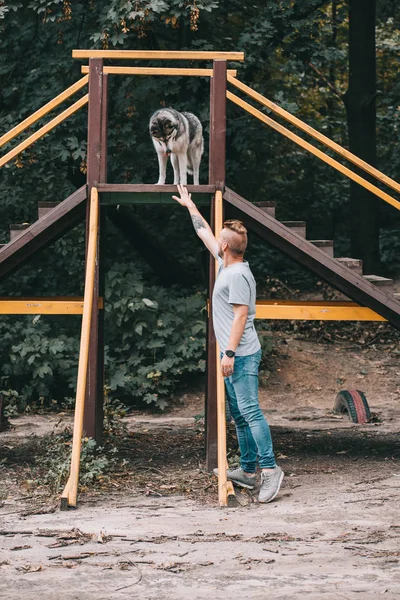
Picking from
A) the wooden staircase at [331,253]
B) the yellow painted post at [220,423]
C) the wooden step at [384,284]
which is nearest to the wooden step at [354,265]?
the wooden staircase at [331,253]

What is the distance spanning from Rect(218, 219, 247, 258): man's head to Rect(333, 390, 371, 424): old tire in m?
5.17

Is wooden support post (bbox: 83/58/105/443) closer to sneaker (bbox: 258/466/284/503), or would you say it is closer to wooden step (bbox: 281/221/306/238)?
wooden step (bbox: 281/221/306/238)

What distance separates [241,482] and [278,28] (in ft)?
25.5

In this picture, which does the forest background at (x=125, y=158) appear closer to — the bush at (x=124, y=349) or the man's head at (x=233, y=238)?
the bush at (x=124, y=349)

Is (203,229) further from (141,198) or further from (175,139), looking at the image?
(175,139)

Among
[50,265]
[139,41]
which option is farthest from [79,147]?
[50,265]

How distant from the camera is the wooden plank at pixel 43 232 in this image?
8.88m

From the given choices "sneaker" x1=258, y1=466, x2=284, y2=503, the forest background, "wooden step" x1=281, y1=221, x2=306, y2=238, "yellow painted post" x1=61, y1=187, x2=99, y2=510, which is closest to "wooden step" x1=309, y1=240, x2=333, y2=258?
"wooden step" x1=281, y1=221, x2=306, y2=238

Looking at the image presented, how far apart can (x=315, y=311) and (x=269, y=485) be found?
1.99 m

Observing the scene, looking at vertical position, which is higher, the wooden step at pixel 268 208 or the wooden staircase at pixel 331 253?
the wooden step at pixel 268 208

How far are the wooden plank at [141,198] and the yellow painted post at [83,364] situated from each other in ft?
0.85

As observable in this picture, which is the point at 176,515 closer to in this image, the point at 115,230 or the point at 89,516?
the point at 89,516

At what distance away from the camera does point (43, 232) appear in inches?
356

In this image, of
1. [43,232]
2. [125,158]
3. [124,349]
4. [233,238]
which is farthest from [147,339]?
[233,238]
